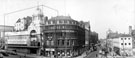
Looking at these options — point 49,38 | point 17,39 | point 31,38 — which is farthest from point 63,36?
point 17,39

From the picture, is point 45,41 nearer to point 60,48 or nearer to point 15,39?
point 60,48

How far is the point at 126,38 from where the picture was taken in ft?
222

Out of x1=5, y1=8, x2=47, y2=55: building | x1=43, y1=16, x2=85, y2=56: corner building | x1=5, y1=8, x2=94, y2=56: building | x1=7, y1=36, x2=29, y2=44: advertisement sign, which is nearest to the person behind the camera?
x1=43, y1=16, x2=85, y2=56: corner building

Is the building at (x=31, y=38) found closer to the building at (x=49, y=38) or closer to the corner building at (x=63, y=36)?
the building at (x=49, y=38)

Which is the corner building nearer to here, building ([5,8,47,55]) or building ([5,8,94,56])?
building ([5,8,94,56])

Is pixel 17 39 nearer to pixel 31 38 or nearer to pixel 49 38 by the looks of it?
pixel 31 38

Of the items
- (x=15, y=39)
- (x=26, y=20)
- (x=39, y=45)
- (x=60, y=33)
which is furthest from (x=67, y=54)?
(x=26, y=20)

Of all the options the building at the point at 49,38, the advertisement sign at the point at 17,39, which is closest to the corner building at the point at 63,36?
the building at the point at 49,38

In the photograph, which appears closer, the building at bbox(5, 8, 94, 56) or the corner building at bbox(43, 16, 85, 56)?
the corner building at bbox(43, 16, 85, 56)

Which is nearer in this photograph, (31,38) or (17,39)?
(31,38)

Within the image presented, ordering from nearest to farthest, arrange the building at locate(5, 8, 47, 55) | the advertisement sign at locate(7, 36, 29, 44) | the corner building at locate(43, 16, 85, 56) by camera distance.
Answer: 1. the corner building at locate(43, 16, 85, 56)
2. the building at locate(5, 8, 47, 55)
3. the advertisement sign at locate(7, 36, 29, 44)

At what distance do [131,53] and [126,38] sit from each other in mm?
Result: 6658

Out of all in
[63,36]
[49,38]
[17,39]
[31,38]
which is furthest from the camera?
[17,39]

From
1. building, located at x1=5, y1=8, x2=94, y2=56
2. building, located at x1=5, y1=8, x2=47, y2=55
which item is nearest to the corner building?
building, located at x1=5, y1=8, x2=94, y2=56
